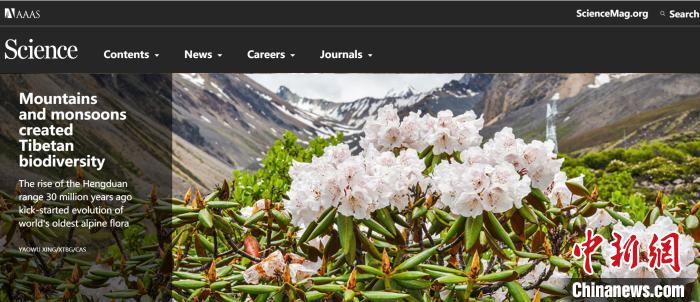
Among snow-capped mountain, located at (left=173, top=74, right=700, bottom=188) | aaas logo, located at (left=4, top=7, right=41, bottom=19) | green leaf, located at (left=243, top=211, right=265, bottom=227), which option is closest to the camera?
green leaf, located at (left=243, top=211, right=265, bottom=227)

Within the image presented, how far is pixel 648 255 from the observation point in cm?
265

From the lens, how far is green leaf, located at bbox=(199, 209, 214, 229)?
270 cm

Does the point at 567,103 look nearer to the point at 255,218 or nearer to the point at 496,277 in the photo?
the point at 255,218

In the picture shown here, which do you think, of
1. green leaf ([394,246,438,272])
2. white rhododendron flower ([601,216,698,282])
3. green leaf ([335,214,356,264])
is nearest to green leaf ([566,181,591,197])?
white rhododendron flower ([601,216,698,282])

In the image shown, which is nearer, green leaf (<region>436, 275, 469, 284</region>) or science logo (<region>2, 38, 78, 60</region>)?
green leaf (<region>436, 275, 469, 284</region>)

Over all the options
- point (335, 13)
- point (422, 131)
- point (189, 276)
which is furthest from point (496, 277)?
point (335, 13)

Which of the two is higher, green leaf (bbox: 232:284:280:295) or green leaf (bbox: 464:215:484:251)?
green leaf (bbox: 464:215:484:251)

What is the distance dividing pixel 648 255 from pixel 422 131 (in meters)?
1.33

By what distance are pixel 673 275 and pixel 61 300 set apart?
9.46 feet

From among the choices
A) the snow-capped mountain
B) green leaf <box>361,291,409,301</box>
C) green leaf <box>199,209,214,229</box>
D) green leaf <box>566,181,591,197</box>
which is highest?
the snow-capped mountain

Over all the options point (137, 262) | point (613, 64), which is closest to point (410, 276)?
point (137, 262)

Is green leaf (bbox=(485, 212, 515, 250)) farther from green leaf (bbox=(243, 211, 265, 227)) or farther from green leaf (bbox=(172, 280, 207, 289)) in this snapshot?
green leaf (bbox=(172, 280, 207, 289))

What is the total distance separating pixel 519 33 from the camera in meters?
4.27

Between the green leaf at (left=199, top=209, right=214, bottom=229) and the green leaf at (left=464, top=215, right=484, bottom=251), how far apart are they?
1.10 meters
